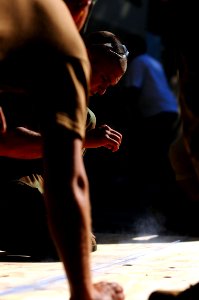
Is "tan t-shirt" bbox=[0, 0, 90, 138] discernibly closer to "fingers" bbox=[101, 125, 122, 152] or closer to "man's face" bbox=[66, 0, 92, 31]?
"man's face" bbox=[66, 0, 92, 31]

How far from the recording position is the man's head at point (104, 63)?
396 centimetres

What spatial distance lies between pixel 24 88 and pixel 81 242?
49cm

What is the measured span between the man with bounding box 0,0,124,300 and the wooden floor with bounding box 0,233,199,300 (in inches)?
19.2

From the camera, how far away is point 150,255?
3.95 metres

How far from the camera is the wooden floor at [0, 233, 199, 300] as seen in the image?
256 centimetres

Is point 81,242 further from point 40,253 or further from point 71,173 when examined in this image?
point 40,253

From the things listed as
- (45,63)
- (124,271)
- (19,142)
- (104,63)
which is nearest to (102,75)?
(104,63)

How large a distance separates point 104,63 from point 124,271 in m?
1.37

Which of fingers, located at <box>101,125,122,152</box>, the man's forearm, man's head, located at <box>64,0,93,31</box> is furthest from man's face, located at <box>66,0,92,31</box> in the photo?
fingers, located at <box>101,125,122,152</box>

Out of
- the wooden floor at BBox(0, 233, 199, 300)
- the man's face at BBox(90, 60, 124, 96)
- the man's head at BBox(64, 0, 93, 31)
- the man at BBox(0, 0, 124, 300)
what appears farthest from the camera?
the man's face at BBox(90, 60, 124, 96)

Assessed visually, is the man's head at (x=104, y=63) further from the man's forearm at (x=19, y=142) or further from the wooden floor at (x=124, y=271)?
the wooden floor at (x=124, y=271)

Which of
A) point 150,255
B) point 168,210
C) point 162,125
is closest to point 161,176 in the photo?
point 162,125

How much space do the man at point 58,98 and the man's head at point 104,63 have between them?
72.3 inches

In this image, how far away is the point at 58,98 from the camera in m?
2.04
